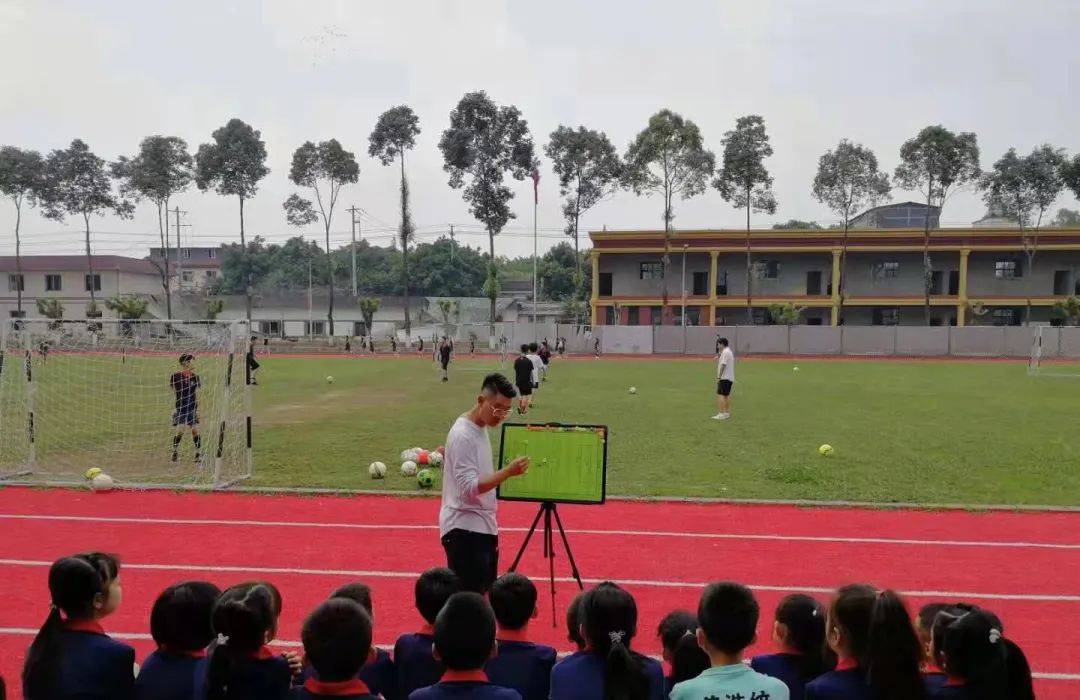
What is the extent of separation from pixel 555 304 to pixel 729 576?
73.5 metres

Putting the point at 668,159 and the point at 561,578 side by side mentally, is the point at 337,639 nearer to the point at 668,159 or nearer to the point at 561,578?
the point at 561,578

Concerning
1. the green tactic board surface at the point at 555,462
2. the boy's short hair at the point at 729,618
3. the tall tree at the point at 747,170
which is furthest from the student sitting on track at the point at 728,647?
the tall tree at the point at 747,170

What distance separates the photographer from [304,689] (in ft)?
11.5

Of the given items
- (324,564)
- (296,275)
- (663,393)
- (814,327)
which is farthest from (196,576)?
(296,275)

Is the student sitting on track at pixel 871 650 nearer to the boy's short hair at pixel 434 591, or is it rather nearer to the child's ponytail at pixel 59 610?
the boy's short hair at pixel 434 591

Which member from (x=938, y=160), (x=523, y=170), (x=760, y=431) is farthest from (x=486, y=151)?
(x=760, y=431)

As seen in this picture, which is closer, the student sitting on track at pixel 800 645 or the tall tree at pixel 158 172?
Result: the student sitting on track at pixel 800 645

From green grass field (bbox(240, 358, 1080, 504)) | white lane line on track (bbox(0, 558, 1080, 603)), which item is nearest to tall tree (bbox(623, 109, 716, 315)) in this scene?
green grass field (bbox(240, 358, 1080, 504))

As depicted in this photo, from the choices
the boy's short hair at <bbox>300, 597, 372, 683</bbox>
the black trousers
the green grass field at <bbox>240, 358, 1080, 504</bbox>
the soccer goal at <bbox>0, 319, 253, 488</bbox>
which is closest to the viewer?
the boy's short hair at <bbox>300, 597, 372, 683</bbox>

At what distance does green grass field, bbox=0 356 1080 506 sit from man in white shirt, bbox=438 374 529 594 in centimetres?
629

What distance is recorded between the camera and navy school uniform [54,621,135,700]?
388cm

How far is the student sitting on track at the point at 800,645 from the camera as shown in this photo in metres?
4.02

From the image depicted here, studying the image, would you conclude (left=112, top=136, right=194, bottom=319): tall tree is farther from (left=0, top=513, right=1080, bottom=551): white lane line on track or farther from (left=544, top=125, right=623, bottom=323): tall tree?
(left=0, top=513, right=1080, bottom=551): white lane line on track

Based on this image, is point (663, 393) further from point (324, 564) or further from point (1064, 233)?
point (1064, 233)
